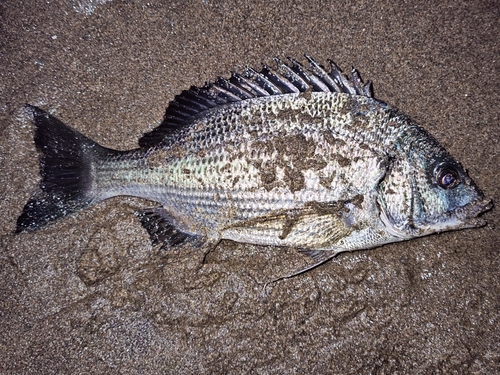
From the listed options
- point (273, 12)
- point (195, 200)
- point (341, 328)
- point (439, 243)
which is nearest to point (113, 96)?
point (195, 200)

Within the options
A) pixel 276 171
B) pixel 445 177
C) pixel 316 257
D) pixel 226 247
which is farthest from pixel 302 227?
pixel 445 177

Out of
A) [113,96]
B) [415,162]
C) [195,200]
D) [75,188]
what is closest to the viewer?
[415,162]

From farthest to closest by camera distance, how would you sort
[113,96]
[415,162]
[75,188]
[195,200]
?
1. [113,96]
2. [75,188]
3. [195,200]
4. [415,162]

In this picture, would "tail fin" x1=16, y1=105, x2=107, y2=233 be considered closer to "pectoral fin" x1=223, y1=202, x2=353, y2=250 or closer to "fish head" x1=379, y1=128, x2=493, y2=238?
"pectoral fin" x1=223, y1=202, x2=353, y2=250

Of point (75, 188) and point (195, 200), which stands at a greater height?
point (195, 200)

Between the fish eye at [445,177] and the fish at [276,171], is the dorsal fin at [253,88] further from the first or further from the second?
the fish eye at [445,177]

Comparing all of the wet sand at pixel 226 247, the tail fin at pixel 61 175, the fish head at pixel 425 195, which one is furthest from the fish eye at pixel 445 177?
the tail fin at pixel 61 175

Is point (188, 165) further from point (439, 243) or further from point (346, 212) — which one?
point (439, 243)

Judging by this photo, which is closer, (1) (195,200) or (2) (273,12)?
(1) (195,200)
